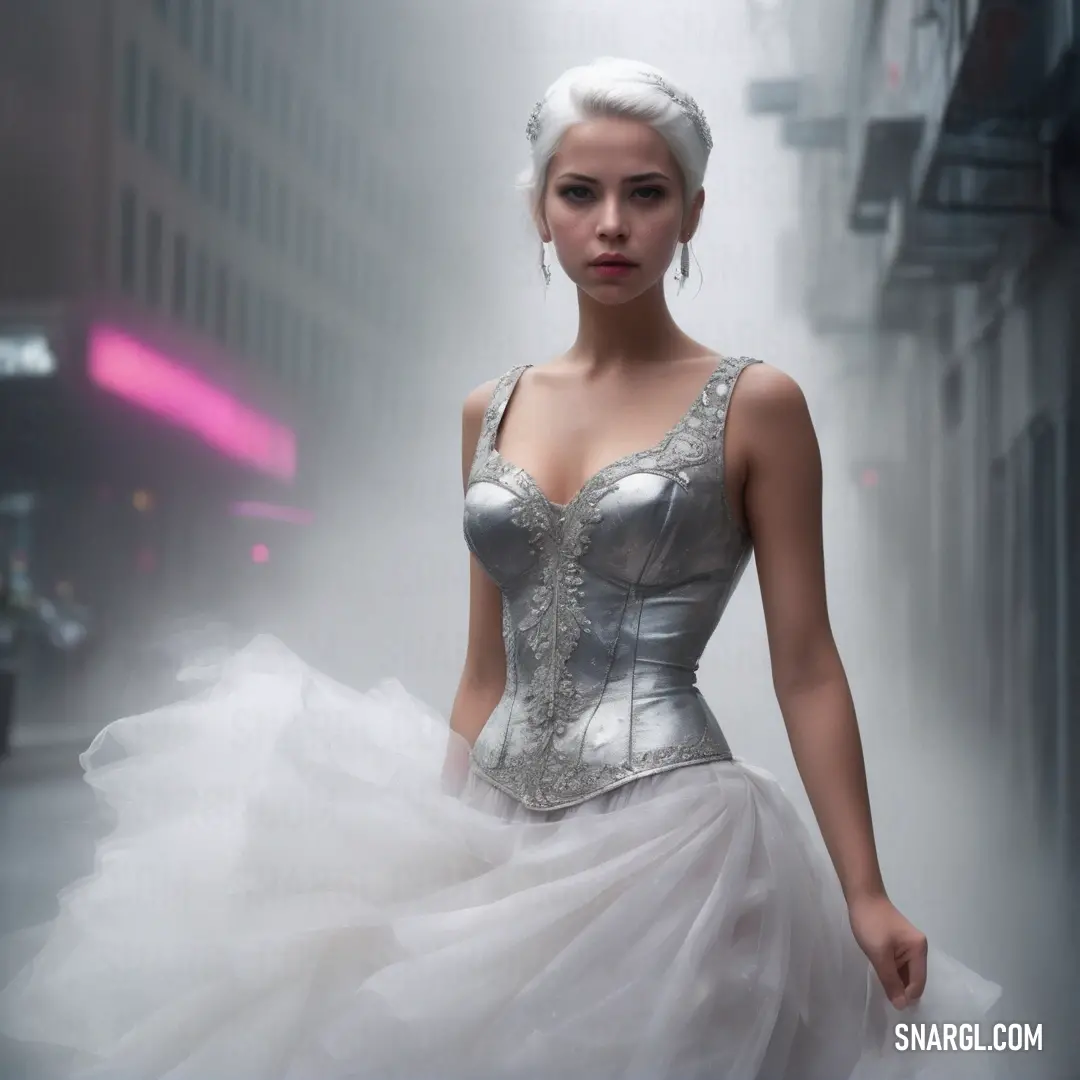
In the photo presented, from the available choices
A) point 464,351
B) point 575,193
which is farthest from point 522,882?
point 464,351

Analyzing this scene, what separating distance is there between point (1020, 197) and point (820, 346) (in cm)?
74

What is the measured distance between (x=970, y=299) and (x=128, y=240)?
293cm

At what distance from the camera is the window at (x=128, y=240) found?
199 inches

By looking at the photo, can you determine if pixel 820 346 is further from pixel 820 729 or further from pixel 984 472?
pixel 820 729

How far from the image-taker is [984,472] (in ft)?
14.4

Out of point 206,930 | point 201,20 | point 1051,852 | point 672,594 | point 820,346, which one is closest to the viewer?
point 206,930

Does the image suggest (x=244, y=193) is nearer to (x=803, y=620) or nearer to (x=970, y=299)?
(x=970, y=299)

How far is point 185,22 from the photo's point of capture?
486 centimetres

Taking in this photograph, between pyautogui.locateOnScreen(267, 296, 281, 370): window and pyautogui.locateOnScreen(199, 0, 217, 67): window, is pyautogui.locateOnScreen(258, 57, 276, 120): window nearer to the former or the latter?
pyautogui.locateOnScreen(199, 0, 217, 67): window

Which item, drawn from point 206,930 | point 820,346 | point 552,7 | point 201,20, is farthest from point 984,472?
point 206,930

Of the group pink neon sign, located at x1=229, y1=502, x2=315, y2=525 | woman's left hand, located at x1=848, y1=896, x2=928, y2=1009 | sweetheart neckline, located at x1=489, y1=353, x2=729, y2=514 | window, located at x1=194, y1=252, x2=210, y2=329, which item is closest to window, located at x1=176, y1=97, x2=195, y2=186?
window, located at x1=194, y1=252, x2=210, y2=329

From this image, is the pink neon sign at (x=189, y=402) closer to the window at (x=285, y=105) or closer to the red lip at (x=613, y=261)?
the window at (x=285, y=105)

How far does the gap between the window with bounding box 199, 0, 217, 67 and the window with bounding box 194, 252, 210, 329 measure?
Answer: 0.66 m

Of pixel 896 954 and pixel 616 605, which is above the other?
pixel 616 605
